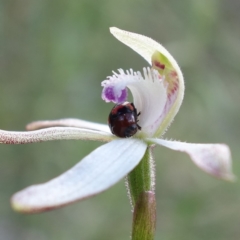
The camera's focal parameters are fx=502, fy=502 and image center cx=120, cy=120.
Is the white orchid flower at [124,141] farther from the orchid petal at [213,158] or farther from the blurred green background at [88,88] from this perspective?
the blurred green background at [88,88]

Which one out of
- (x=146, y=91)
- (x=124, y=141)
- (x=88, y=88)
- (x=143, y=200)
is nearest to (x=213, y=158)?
(x=143, y=200)

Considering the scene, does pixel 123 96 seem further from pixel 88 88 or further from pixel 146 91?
pixel 88 88

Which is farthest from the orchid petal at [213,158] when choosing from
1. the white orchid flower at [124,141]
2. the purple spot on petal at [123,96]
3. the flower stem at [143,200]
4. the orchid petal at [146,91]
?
the purple spot on petal at [123,96]

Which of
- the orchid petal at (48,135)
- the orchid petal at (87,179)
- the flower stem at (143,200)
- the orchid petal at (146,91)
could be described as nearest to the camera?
the orchid petal at (87,179)

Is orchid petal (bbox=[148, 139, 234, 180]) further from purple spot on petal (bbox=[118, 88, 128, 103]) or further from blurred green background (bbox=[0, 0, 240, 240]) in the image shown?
blurred green background (bbox=[0, 0, 240, 240])

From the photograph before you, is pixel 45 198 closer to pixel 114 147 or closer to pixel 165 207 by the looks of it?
pixel 114 147

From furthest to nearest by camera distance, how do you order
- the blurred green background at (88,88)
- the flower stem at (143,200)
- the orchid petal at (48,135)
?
the blurred green background at (88,88) → the orchid petal at (48,135) → the flower stem at (143,200)

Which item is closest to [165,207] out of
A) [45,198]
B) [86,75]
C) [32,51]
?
[86,75]

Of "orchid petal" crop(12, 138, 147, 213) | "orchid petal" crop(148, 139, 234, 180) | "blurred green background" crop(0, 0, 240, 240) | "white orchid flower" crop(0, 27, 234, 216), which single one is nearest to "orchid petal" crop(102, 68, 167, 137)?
"white orchid flower" crop(0, 27, 234, 216)
